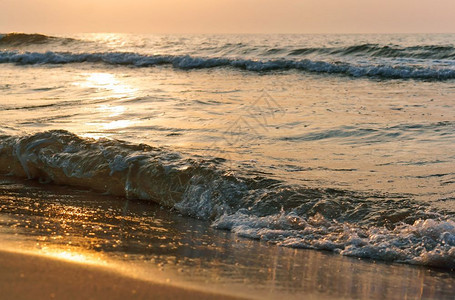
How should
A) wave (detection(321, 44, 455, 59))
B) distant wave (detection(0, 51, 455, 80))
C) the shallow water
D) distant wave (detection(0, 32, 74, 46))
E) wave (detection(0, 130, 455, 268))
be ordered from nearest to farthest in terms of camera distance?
the shallow water → wave (detection(0, 130, 455, 268)) → distant wave (detection(0, 51, 455, 80)) → wave (detection(321, 44, 455, 59)) → distant wave (detection(0, 32, 74, 46))

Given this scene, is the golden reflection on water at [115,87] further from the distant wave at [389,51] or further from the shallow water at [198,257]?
the distant wave at [389,51]

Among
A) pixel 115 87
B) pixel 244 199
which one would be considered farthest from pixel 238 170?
pixel 115 87

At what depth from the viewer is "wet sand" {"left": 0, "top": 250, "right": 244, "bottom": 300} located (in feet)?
7.09

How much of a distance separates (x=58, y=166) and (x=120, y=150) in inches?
23.5

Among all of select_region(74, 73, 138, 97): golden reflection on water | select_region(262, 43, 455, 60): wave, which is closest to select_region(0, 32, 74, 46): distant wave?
select_region(262, 43, 455, 60): wave

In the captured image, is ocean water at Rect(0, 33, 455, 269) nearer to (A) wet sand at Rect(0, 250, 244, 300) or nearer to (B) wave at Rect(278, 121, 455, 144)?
(B) wave at Rect(278, 121, 455, 144)

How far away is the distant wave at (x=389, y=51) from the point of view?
57.3 ft

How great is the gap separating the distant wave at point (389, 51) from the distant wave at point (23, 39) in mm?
13546

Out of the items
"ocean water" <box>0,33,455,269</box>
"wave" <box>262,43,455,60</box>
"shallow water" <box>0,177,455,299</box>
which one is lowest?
"shallow water" <box>0,177,455,299</box>

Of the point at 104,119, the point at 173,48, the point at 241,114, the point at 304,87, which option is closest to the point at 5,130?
the point at 104,119

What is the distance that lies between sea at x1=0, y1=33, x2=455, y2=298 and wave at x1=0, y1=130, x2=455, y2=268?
11mm

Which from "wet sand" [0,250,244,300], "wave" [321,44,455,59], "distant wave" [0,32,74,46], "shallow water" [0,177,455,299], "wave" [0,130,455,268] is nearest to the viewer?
"wet sand" [0,250,244,300]

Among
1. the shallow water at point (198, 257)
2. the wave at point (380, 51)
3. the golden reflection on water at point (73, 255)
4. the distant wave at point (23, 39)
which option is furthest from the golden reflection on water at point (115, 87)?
the distant wave at point (23, 39)

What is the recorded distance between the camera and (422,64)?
15367 mm
